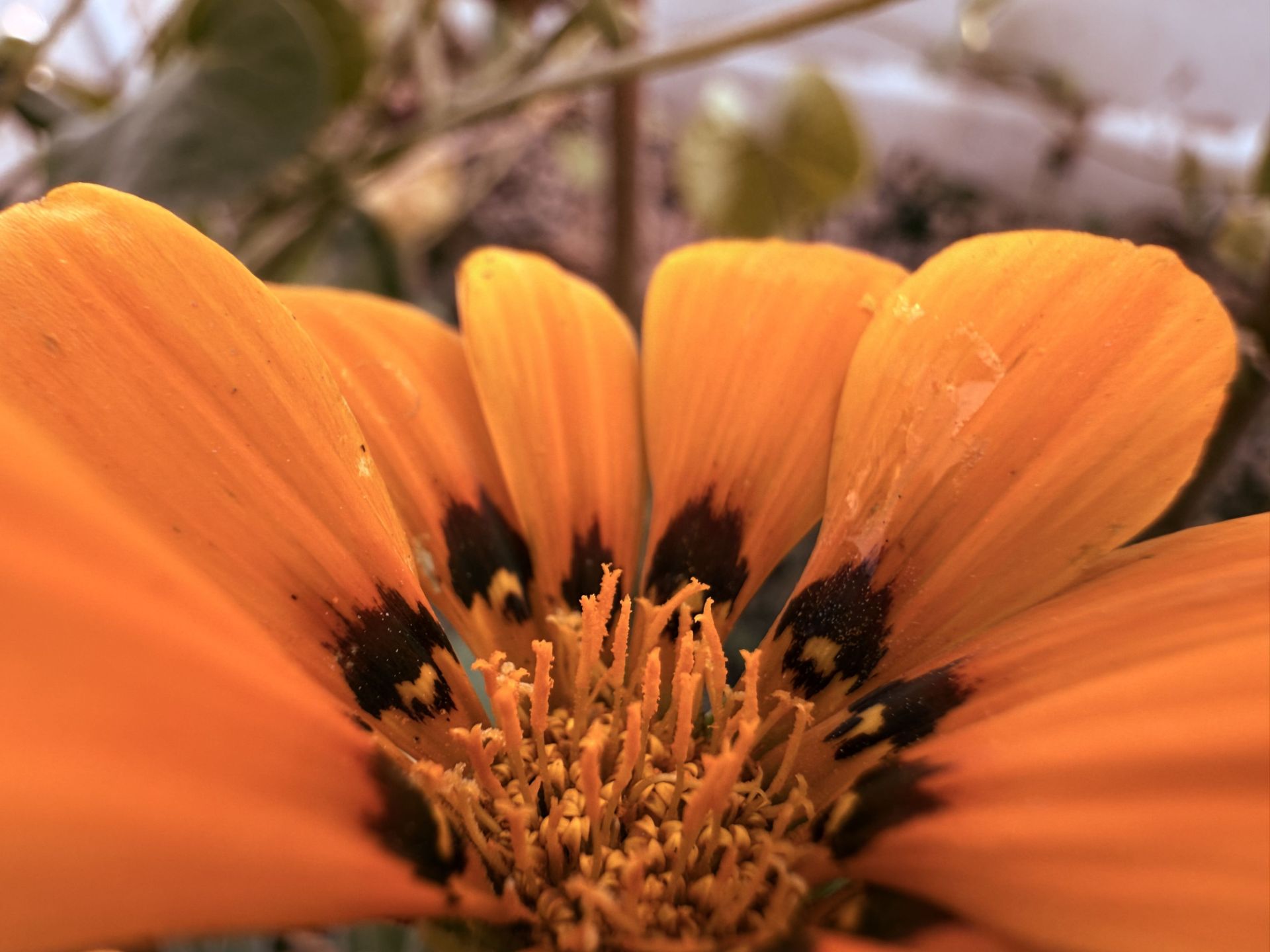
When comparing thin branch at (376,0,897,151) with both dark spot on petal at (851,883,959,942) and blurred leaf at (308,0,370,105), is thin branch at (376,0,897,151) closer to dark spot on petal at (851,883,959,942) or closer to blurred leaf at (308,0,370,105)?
blurred leaf at (308,0,370,105)

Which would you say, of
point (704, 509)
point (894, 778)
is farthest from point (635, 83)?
point (894, 778)

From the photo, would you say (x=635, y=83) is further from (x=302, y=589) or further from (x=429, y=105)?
(x=302, y=589)

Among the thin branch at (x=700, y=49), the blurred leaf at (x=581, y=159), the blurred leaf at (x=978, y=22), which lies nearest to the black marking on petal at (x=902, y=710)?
the thin branch at (x=700, y=49)

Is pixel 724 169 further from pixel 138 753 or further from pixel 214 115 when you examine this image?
pixel 138 753

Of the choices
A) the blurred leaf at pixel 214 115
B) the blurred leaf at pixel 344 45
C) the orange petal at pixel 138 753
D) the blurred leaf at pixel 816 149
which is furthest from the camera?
the blurred leaf at pixel 816 149

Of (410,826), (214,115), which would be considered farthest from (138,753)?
(214,115)

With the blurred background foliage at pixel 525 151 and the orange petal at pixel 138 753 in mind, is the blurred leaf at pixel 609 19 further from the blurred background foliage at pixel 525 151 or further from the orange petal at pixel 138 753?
the orange petal at pixel 138 753
